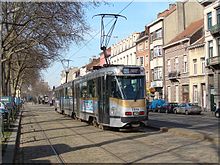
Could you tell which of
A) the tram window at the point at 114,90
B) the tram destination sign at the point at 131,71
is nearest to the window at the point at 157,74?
the tram destination sign at the point at 131,71

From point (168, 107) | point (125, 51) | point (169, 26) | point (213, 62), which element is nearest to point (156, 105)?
point (168, 107)

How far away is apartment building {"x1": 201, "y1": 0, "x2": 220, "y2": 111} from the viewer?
46156 millimetres

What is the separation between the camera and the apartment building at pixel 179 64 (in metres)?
54.9

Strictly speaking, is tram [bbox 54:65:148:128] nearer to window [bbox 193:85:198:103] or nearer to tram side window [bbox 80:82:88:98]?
tram side window [bbox 80:82:88:98]

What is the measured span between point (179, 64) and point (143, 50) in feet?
55.6

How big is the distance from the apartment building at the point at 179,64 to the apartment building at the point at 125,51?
18686 millimetres

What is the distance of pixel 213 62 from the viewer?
4603 cm

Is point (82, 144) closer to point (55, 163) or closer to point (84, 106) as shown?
point (55, 163)

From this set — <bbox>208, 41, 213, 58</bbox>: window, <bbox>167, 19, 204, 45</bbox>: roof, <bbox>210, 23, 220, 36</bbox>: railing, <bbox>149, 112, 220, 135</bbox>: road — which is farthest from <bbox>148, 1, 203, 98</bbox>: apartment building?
<bbox>149, 112, 220, 135</bbox>: road

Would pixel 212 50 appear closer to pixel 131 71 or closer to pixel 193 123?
pixel 193 123

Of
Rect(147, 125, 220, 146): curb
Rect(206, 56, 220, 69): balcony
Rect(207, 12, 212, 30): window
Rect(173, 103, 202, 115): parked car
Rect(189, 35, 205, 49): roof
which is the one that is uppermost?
Rect(207, 12, 212, 30): window

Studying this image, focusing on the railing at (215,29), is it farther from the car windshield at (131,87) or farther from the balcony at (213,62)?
the car windshield at (131,87)

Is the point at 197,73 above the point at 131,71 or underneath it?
above

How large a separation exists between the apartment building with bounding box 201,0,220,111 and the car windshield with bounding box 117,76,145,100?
26.4 metres
